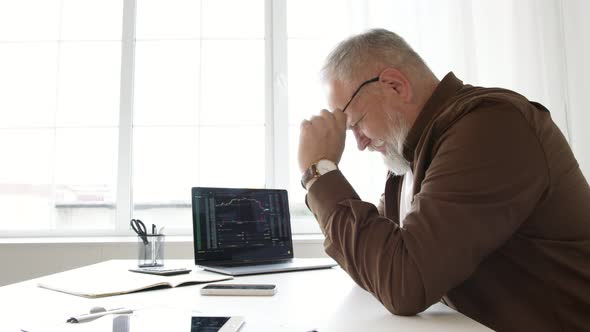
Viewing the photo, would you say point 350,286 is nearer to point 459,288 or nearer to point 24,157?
point 459,288

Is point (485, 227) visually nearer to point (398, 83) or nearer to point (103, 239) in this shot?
point (398, 83)

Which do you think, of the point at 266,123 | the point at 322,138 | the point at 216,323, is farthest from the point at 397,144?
the point at 266,123

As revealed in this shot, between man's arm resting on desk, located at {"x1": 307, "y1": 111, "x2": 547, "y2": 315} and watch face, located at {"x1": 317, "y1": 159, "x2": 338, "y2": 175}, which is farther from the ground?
watch face, located at {"x1": 317, "y1": 159, "x2": 338, "y2": 175}

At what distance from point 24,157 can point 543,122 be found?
257 centimetres

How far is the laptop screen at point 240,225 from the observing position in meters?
1.43

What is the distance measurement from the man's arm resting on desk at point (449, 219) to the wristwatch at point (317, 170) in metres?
0.10

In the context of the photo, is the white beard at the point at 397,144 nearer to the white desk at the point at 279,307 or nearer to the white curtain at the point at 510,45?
the white desk at the point at 279,307

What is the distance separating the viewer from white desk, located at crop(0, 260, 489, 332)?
728 millimetres

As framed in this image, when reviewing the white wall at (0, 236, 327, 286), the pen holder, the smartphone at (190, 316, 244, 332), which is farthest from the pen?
the white wall at (0, 236, 327, 286)

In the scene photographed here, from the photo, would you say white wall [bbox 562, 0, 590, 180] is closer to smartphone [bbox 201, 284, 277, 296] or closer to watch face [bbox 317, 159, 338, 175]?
watch face [bbox 317, 159, 338, 175]

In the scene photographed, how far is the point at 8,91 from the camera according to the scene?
8.47 feet

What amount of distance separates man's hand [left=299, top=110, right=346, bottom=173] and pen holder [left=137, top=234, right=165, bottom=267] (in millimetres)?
657

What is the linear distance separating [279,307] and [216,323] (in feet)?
0.59

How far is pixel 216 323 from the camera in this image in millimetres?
711
